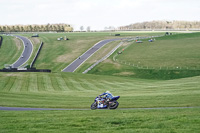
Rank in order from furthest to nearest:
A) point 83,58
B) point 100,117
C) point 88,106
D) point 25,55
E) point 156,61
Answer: point 25,55 → point 83,58 → point 156,61 → point 88,106 → point 100,117

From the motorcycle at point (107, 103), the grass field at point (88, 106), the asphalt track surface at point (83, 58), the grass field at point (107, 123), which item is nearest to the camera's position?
the grass field at point (107, 123)

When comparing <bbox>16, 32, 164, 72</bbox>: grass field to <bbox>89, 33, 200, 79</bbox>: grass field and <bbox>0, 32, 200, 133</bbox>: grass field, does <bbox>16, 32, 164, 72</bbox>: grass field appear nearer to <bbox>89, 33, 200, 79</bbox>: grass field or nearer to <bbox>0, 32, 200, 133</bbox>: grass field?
<bbox>89, 33, 200, 79</bbox>: grass field

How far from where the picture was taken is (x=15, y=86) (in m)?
53.9

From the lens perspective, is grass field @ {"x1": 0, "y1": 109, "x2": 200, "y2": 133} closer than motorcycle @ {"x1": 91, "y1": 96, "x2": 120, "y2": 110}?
Yes

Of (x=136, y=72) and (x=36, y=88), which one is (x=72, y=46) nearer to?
(x=136, y=72)

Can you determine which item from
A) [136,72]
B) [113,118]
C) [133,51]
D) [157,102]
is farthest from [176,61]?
[113,118]

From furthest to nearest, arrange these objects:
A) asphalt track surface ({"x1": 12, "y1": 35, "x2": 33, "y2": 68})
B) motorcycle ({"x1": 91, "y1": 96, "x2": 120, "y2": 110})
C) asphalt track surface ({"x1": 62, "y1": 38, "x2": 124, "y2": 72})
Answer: asphalt track surface ({"x1": 12, "y1": 35, "x2": 33, "y2": 68}) < asphalt track surface ({"x1": 62, "y1": 38, "x2": 124, "y2": 72}) < motorcycle ({"x1": 91, "y1": 96, "x2": 120, "y2": 110})

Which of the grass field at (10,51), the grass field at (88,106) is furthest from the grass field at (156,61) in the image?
the grass field at (10,51)

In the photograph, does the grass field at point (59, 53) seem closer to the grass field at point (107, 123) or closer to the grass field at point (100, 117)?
the grass field at point (100, 117)

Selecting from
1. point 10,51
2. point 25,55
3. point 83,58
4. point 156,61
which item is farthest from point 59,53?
point 156,61

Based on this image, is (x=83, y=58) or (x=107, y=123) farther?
(x=83, y=58)

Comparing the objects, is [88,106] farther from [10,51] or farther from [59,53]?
[10,51]

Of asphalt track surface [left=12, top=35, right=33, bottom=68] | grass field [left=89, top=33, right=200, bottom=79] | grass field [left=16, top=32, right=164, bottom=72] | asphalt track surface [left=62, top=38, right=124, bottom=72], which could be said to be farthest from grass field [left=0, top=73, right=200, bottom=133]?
asphalt track surface [left=12, top=35, right=33, bottom=68]

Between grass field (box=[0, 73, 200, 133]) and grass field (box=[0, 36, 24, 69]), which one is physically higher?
grass field (box=[0, 73, 200, 133])
